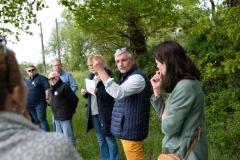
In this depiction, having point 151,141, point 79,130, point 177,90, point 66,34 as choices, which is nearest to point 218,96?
point 151,141

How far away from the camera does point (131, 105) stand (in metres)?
2.84

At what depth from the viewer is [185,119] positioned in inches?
78.7

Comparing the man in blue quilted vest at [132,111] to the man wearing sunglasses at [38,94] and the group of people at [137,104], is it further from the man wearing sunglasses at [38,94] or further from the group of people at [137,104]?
the man wearing sunglasses at [38,94]

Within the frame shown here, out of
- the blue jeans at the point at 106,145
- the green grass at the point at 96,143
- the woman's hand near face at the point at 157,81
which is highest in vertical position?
the woman's hand near face at the point at 157,81

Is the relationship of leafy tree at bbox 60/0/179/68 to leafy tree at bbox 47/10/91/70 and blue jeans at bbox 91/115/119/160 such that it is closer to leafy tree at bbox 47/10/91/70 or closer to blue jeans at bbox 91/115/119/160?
blue jeans at bbox 91/115/119/160

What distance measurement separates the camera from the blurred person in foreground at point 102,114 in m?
3.75

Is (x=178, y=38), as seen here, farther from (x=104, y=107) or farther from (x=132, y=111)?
(x=132, y=111)

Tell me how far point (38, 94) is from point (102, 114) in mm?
2414

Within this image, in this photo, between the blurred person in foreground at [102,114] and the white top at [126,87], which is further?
the blurred person in foreground at [102,114]

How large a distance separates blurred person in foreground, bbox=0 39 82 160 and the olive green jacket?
1114 mm

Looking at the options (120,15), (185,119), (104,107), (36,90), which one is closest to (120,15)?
(120,15)

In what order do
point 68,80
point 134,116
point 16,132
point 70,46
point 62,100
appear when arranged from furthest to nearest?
point 70,46 → point 68,80 → point 62,100 → point 134,116 → point 16,132

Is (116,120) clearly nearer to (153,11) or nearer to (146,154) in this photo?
(146,154)

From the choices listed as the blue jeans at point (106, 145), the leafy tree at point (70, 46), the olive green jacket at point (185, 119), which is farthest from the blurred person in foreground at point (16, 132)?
the leafy tree at point (70, 46)
